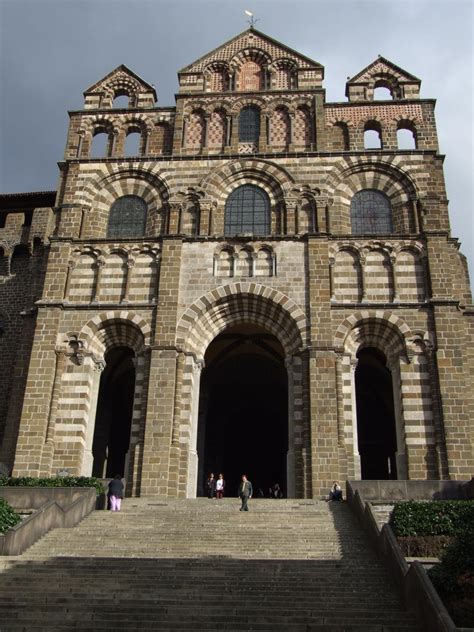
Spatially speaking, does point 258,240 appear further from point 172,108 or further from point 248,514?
point 248,514

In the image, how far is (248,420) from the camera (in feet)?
119

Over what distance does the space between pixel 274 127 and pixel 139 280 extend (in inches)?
398

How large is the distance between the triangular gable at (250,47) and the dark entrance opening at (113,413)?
48.3 feet

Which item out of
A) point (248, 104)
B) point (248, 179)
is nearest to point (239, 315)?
point (248, 179)

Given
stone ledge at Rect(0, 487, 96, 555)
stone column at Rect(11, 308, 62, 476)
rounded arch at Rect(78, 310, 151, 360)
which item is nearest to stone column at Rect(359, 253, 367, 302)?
rounded arch at Rect(78, 310, 151, 360)

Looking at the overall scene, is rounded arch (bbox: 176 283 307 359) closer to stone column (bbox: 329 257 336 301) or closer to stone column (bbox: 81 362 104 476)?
stone column (bbox: 329 257 336 301)

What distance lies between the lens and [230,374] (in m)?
34.9

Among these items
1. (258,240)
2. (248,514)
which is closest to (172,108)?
(258,240)

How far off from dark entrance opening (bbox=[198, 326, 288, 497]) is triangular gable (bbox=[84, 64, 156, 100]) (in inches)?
549

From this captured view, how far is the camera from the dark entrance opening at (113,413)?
30375 mm

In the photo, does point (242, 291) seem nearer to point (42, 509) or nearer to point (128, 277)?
point (128, 277)

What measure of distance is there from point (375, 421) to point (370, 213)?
10.3 meters

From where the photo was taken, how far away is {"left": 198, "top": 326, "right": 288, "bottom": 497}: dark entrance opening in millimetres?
34156

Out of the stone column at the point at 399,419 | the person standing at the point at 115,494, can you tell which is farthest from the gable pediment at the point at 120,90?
the person standing at the point at 115,494
